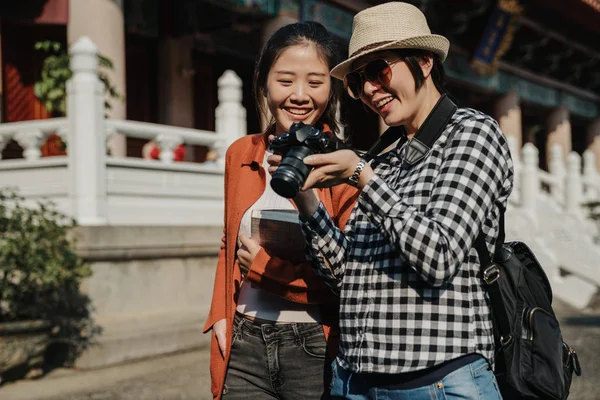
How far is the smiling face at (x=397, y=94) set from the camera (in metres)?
1.86

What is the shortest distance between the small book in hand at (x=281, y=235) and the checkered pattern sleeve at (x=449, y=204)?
472 millimetres

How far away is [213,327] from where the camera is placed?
7.52ft

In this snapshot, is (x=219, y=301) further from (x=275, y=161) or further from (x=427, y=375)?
(x=427, y=375)

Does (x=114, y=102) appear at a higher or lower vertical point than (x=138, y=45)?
lower

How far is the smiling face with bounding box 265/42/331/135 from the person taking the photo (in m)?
2.26

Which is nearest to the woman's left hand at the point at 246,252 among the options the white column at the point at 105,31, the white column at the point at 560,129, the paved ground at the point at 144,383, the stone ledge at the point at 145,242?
the paved ground at the point at 144,383

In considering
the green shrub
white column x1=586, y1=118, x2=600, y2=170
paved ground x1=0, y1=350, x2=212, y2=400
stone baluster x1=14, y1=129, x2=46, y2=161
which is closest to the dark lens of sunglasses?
paved ground x1=0, y1=350, x2=212, y2=400

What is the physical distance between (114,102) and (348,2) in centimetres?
522

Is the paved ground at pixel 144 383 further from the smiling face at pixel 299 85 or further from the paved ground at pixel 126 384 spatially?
the smiling face at pixel 299 85

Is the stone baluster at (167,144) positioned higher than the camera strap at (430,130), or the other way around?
the stone baluster at (167,144)

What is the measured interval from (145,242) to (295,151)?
5013 millimetres

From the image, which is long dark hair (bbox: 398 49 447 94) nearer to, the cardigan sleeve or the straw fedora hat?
the straw fedora hat

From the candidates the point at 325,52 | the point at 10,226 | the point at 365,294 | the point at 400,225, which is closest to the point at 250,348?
the point at 365,294

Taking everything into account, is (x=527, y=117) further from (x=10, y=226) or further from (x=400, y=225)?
(x=400, y=225)
